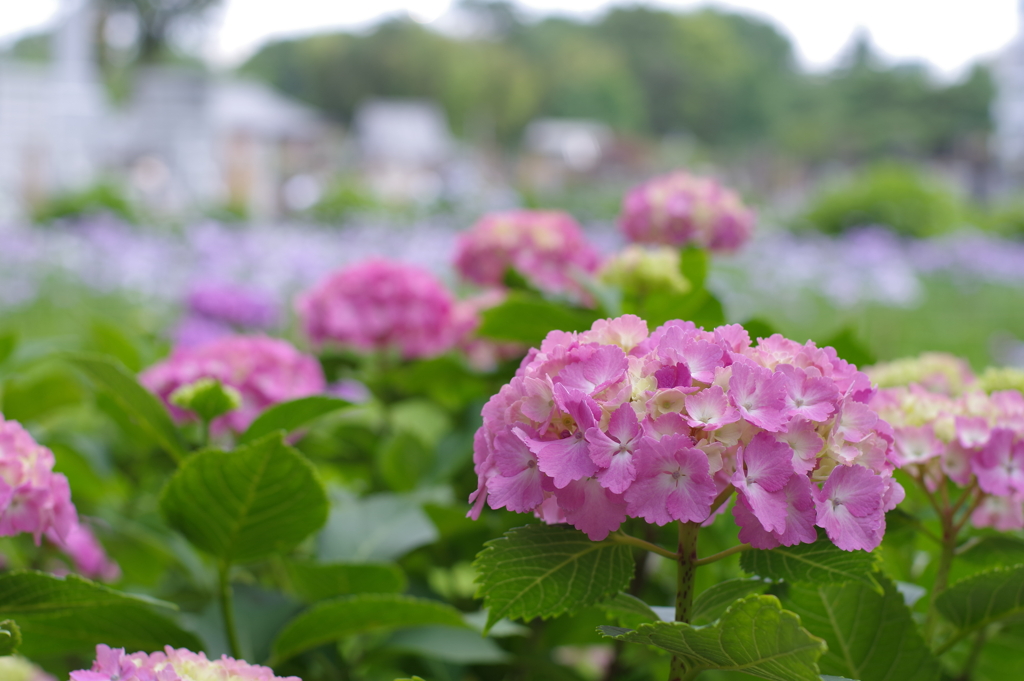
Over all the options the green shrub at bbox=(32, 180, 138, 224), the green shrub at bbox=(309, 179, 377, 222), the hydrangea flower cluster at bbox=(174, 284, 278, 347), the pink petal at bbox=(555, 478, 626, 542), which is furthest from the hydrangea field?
the green shrub at bbox=(309, 179, 377, 222)

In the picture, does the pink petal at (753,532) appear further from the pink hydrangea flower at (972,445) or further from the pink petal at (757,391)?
the pink hydrangea flower at (972,445)

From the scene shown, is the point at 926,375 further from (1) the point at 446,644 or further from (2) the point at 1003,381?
(1) the point at 446,644

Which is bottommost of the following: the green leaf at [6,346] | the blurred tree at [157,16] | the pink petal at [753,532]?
the blurred tree at [157,16]

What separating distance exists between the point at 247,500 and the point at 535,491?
0.34 meters

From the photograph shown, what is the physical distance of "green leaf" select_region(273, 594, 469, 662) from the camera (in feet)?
2.40

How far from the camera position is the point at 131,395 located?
857mm

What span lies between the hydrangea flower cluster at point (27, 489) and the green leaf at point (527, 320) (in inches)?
21.1

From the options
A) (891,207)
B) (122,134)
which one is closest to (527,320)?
(891,207)

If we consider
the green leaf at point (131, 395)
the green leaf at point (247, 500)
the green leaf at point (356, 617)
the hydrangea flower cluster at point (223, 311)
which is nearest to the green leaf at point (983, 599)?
the green leaf at point (356, 617)

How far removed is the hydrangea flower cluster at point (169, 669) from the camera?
0.46 meters

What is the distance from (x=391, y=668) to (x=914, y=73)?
54.4m

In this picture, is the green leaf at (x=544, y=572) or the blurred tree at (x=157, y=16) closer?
the green leaf at (x=544, y=572)

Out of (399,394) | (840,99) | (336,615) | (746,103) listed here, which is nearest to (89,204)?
(399,394)

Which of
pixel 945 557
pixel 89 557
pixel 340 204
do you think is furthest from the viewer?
pixel 340 204
